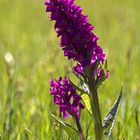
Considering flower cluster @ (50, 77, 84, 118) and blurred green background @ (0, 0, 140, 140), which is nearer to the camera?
flower cluster @ (50, 77, 84, 118)

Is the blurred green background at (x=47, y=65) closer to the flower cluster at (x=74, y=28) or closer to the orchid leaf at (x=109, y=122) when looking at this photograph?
the orchid leaf at (x=109, y=122)

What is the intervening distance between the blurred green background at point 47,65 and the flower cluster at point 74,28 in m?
0.33

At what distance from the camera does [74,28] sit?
5.26 feet

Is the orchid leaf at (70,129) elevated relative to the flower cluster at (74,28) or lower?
lower

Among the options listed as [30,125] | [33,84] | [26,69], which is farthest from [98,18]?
[30,125]

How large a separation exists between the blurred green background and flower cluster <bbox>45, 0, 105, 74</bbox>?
33 centimetres

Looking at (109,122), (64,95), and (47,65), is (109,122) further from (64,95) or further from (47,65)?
(47,65)

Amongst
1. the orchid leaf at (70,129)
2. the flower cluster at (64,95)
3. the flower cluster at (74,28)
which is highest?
the flower cluster at (74,28)

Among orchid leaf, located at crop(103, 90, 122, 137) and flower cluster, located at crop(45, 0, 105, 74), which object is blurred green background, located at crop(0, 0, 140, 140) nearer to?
orchid leaf, located at crop(103, 90, 122, 137)

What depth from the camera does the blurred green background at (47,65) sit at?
2332mm

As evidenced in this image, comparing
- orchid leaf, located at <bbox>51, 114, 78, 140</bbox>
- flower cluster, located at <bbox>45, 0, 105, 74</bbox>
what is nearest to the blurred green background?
orchid leaf, located at <bbox>51, 114, 78, 140</bbox>

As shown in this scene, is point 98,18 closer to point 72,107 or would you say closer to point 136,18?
point 136,18

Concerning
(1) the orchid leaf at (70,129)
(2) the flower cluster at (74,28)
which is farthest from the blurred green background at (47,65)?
(2) the flower cluster at (74,28)

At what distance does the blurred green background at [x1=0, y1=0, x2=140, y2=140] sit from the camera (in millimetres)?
2332
